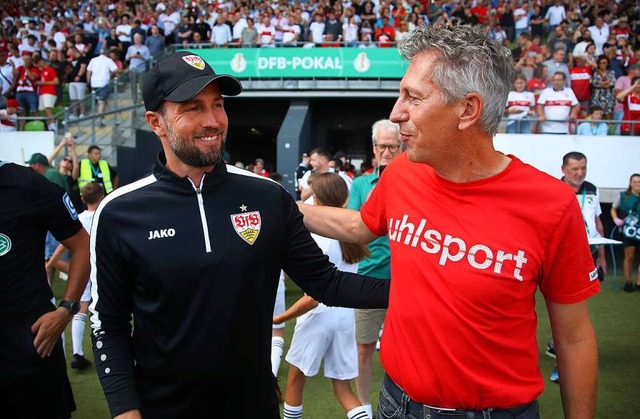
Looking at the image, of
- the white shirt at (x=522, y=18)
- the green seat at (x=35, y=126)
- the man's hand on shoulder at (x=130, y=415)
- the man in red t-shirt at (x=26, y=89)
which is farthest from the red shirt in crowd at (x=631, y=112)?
the man in red t-shirt at (x=26, y=89)

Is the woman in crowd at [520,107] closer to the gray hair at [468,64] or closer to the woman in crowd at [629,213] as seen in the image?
the woman in crowd at [629,213]

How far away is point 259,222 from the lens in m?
2.26

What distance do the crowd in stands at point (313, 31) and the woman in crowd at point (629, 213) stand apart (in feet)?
10.4

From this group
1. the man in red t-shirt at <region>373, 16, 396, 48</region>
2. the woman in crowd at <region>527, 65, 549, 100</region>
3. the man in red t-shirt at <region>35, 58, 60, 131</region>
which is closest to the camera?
the woman in crowd at <region>527, 65, 549, 100</region>

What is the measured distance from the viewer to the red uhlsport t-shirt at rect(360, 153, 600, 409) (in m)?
1.87

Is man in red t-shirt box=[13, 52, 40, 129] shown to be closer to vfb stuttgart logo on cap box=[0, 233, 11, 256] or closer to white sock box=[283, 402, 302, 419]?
white sock box=[283, 402, 302, 419]

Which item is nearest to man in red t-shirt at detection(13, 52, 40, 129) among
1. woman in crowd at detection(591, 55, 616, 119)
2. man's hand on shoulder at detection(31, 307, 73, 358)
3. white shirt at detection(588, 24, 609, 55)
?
woman in crowd at detection(591, 55, 616, 119)

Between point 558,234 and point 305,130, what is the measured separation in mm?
16827

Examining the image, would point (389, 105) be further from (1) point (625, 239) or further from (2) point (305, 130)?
(1) point (625, 239)

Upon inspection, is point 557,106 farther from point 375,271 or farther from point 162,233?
point 162,233

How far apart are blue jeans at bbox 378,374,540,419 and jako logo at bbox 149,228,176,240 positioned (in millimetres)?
907

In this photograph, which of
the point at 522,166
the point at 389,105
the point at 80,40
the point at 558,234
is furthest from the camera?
the point at 389,105

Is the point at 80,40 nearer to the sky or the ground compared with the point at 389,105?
nearer to the sky

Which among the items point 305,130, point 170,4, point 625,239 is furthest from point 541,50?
point 170,4
